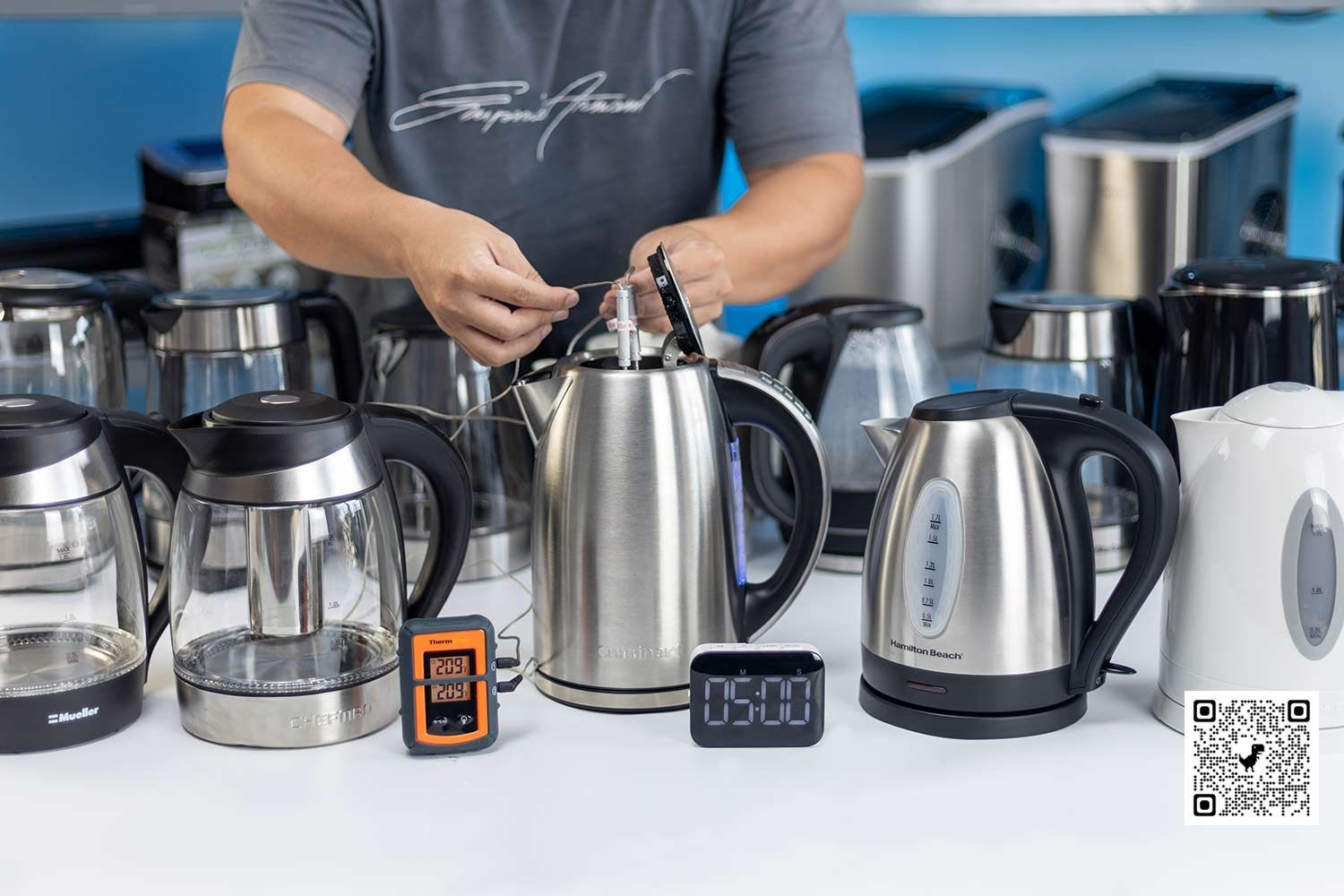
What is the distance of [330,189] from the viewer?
49.3 inches

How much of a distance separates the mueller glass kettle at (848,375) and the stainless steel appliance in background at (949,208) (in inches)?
25.5

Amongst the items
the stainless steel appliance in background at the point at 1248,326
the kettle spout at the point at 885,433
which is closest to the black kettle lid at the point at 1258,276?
the stainless steel appliance in background at the point at 1248,326

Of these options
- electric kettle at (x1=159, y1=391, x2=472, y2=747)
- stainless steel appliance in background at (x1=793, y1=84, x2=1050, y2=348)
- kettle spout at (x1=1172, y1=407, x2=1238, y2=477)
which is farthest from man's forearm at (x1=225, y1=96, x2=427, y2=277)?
stainless steel appliance in background at (x1=793, y1=84, x2=1050, y2=348)

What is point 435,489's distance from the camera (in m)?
1.02

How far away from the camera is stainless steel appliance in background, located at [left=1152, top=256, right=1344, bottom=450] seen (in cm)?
116

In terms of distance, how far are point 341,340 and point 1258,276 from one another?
2.74ft

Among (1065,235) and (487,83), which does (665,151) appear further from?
(1065,235)

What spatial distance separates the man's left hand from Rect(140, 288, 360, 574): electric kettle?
0.36 meters

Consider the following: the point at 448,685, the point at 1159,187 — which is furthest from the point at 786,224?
the point at 1159,187

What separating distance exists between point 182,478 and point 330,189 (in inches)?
14.5

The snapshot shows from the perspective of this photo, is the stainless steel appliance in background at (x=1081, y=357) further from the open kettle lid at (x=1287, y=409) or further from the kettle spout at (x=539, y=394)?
the kettle spout at (x=539, y=394)

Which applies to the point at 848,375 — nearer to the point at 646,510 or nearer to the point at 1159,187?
the point at 646,510

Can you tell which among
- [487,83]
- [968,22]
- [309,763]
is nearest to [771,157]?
[487,83]

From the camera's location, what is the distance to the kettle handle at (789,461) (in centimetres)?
100
